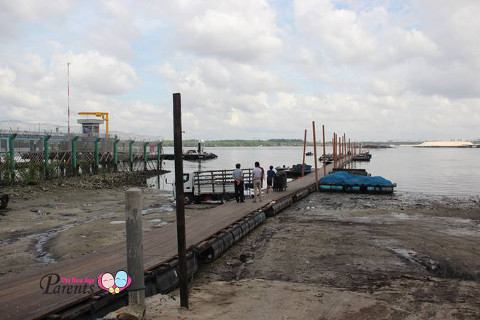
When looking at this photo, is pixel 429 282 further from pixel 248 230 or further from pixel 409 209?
pixel 409 209

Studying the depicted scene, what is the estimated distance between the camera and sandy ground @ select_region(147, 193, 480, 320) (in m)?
7.53

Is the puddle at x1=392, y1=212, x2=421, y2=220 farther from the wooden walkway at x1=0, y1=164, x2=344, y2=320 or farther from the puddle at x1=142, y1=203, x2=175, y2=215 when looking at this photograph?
the puddle at x1=142, y1=203, x2=175, y2=215

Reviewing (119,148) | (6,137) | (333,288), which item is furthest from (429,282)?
(119,148)

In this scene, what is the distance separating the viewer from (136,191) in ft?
21.0

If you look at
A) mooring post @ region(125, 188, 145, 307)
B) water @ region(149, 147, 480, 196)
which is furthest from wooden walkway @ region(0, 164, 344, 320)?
water @ region(149, 147, 480, 196)

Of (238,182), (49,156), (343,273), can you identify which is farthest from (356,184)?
(49,156)

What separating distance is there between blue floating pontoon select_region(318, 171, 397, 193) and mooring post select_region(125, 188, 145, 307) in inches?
1031

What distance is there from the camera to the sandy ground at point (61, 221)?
12.7m

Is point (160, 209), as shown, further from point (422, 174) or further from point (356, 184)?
point (422, 174)

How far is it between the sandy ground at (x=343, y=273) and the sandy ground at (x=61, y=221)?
5.05m
